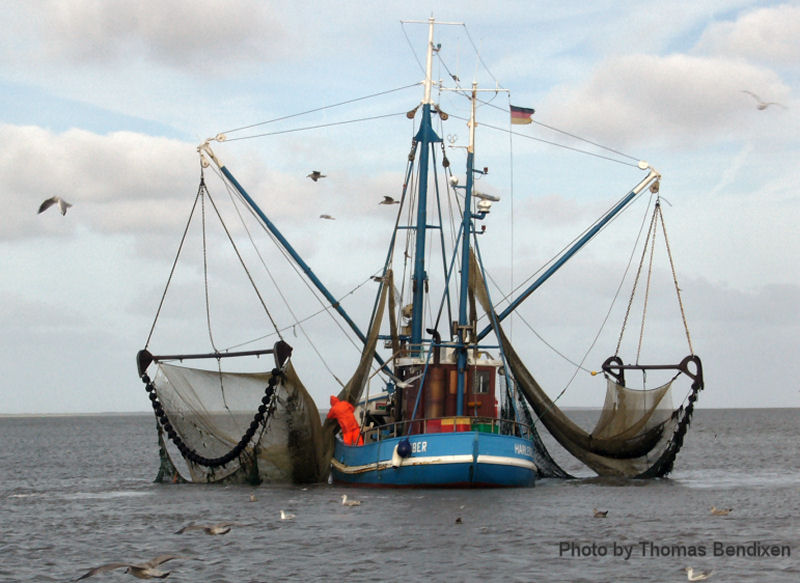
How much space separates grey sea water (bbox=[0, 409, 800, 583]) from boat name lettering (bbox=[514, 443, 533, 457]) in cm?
124

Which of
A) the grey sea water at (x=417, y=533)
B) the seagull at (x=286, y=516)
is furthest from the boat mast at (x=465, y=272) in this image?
the seagull at (x=286, y=516)

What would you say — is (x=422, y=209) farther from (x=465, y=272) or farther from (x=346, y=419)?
(x=346, y=419)

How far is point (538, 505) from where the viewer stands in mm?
30281

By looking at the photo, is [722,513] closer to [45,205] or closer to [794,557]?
[794,557]

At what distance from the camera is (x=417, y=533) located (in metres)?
25.0

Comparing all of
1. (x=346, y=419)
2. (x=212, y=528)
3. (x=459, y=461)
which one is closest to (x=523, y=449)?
(x=459, y=461)

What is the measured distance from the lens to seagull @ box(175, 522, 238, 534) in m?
25.0

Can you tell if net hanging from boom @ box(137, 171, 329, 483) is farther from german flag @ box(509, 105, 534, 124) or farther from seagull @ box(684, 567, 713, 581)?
seagull @ box(684, 567, 713, 581)

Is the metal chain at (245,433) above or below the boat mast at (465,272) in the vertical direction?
below

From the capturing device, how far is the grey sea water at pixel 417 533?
20.9m

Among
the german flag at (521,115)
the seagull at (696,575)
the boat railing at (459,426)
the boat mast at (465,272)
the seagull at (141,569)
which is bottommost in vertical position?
the seagull at (141,569)

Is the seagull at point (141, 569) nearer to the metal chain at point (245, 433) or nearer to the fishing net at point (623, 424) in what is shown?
the metal chain at point (245, 433)

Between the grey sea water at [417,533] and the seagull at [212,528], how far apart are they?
0.26 meters

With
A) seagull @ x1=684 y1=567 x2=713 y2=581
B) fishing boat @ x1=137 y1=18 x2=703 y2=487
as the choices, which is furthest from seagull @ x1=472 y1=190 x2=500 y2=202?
seagull @ x1=684 y1=567 x2=713 y2=581
